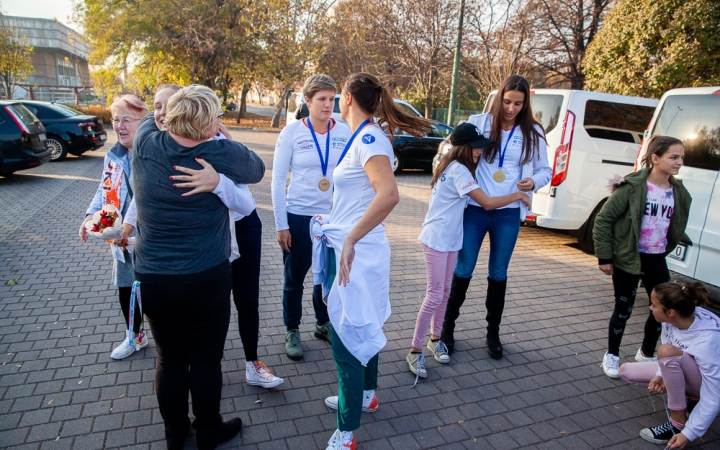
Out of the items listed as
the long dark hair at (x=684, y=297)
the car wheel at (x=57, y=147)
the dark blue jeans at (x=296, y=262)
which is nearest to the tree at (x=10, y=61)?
the car wheel at (x=57, y=147)

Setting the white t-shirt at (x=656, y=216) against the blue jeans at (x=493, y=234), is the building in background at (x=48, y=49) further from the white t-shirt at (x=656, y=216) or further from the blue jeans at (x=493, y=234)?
the white t-shirt at (x=656, y=216)

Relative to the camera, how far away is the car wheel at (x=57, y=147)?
12.5 metres

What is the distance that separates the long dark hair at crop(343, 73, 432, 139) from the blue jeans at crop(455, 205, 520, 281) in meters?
1.12

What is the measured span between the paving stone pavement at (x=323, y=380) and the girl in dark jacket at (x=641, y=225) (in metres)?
0.80

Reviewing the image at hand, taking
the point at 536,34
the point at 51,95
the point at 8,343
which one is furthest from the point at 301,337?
the point at 51,95

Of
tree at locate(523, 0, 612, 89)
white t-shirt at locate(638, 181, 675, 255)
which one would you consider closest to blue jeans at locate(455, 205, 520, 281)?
white t-shirt at locate(638, 181, 675, 255)

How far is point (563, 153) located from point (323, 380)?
4852 mm

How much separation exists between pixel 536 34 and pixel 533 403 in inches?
738

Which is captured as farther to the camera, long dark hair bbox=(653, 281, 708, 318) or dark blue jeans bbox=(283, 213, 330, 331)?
dark blue jeans bbox=(283, 213, 330, 331)

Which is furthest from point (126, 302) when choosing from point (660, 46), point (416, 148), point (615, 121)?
point (660, 46)

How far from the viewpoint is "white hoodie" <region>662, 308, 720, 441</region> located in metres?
2.74

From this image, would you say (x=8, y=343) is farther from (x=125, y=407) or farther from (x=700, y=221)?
(x=700, y=221)

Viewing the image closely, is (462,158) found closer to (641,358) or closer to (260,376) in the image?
(260,376)

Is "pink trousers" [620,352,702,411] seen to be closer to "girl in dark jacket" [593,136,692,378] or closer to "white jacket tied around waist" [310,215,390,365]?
"girl in dark jacket" [593,136,692,378]
